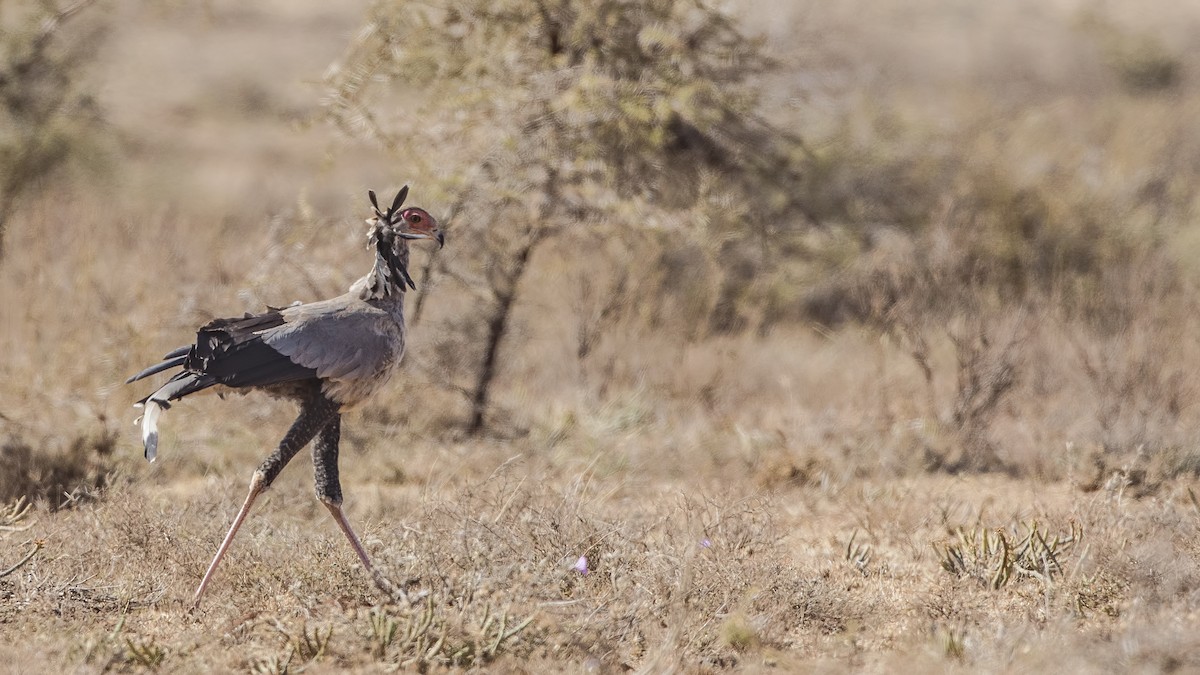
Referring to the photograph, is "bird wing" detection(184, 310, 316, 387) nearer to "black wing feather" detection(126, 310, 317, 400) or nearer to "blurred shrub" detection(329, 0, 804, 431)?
"black wing feather" detection(126, 310, 317, 400)

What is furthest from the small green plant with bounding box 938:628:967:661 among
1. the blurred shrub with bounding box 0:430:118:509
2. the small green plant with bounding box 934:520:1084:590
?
the blurred shrub with bounding box 0:430:118:509

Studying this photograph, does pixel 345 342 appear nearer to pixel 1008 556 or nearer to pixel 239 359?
pixel 239 359

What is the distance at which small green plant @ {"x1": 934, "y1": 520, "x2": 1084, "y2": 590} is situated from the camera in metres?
5.23

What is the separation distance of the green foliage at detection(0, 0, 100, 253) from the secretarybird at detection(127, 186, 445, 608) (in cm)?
755

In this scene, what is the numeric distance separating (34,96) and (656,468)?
28.9ft

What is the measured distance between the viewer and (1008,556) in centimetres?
523

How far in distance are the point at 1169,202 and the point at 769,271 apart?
5896mm

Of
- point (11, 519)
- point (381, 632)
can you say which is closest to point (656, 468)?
point (381, 632)

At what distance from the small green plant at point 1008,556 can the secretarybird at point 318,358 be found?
285 centimetres

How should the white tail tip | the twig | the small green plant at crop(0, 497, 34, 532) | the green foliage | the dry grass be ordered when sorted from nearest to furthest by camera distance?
the dry grass
the white tail tip
the twig
the small green plant at crop(0, 497, 34, 532)
the green foliage

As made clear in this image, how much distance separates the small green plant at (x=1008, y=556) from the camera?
5.23 meters

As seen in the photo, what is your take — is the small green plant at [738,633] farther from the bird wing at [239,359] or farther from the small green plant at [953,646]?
the bird wing at [239,359]

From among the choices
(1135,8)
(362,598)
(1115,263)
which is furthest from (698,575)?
(1135,8)

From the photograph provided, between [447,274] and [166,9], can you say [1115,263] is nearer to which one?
[447,274]
